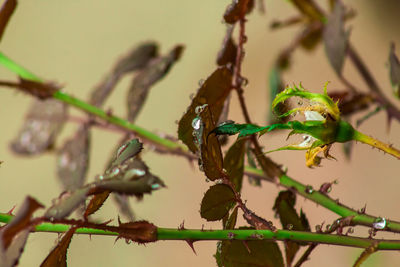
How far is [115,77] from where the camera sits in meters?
0.65

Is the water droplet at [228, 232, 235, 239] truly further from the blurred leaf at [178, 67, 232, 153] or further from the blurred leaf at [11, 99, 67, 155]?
the blurred leaf at [11, 99, 67, 155]

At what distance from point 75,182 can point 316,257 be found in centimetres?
55

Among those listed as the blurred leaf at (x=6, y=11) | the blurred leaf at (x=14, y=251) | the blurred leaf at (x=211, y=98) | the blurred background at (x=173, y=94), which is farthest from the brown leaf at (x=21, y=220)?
the blurred background at (x=173, y=94)

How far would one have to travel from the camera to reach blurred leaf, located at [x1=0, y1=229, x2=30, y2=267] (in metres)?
0.27

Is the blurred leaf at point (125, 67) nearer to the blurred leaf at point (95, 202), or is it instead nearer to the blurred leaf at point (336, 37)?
the blurred leaf at point (336, 37)

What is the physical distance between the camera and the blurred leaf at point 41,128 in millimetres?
633

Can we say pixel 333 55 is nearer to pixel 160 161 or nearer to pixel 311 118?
pixel 311 118

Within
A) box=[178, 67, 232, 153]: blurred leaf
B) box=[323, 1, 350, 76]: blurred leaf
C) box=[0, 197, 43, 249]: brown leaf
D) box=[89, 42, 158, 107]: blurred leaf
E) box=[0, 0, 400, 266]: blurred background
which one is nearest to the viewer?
box=[0, 197, 43, 249]: brown leaf

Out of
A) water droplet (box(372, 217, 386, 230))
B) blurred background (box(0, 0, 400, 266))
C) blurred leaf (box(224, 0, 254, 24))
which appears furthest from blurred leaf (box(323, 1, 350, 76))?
blurred background (box(0, 0, 400, 266))

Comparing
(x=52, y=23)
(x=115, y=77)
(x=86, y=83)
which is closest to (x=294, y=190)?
(x=115, y=77)

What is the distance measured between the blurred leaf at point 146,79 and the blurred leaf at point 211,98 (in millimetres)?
154

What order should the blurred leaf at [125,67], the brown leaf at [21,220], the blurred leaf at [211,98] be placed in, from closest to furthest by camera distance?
the brown leaf at [21,220] < the blurred leaf at [211,98] < the blurred leaf at [125,67]

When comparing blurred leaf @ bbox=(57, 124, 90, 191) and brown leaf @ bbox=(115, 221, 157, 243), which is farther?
blurred leaf @ bbox=(57, 124, 90, 191)

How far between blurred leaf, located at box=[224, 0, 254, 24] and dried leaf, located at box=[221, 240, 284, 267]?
0.60 ft
